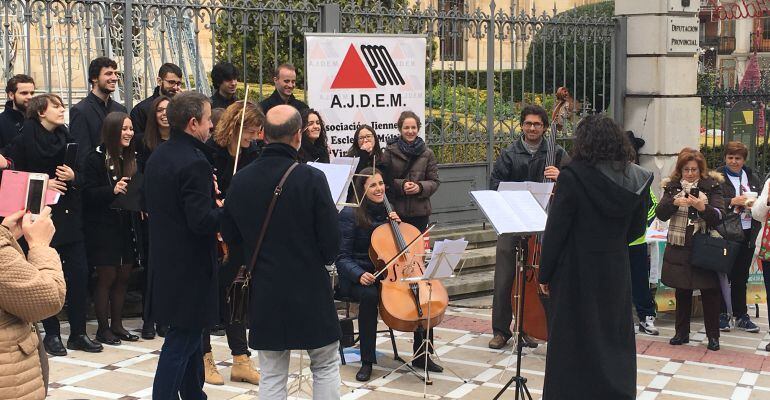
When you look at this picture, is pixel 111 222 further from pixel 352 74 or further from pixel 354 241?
pixel 352 74

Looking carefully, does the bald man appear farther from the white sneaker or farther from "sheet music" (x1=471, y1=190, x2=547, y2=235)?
the white sneaker

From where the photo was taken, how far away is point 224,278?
21.0ft

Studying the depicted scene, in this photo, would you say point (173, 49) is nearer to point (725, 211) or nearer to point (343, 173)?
point (343, 173)

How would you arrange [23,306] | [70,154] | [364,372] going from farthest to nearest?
[70,154]
[364,372]
[23,306]

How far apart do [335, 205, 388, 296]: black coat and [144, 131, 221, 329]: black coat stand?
1728 millimetres

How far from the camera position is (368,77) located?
397 inches

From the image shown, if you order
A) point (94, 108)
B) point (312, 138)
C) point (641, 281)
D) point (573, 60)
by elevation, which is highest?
point (573, 60)

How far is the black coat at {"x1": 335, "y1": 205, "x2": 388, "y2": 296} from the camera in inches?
294

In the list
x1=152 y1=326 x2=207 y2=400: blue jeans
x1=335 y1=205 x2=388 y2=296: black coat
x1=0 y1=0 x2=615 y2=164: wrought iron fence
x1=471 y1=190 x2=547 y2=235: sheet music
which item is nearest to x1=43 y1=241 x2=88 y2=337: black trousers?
x1=0 y1=0 x2=615 y2=164: wrought iron fence

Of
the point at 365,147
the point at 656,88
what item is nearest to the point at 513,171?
the point at 365,147

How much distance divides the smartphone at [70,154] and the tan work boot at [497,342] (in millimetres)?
3477

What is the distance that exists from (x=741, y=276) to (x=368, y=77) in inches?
151

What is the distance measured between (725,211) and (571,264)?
330 centimetres

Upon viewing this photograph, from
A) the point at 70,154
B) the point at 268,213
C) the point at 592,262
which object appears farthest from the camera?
the point at 70,154
